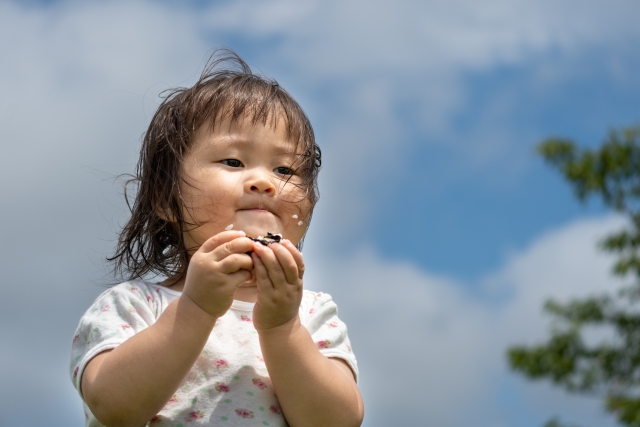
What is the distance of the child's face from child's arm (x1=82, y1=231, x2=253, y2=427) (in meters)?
0.26

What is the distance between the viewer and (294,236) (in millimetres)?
2297

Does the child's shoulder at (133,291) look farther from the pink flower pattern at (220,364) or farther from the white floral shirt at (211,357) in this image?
the pink flower pattern at (220,364)

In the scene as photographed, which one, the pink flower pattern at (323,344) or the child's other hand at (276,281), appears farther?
the pink flower pattern at (323,344)

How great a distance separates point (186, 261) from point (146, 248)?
0.21 meters

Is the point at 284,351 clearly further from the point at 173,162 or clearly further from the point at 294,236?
the point at 173,162

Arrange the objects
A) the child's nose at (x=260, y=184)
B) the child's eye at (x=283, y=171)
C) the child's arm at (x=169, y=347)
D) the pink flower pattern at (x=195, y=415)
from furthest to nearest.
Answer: the child's eye at (x=283, y=171) → the child's nose at (x=260, y=184) → the pink flower pattern at (x=195, y=415) → the child's arm at (x=169, y=347)

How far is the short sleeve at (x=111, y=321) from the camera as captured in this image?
201cm

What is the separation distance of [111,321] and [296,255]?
52 centimetres

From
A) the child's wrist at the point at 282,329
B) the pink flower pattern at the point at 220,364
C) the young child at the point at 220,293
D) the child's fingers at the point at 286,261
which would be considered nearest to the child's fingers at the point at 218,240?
the young child at the point at 220,293

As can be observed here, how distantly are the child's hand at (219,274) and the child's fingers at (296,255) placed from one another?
8 centimetres

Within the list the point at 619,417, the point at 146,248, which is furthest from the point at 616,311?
the point at 146,248

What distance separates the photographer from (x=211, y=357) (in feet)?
6.85

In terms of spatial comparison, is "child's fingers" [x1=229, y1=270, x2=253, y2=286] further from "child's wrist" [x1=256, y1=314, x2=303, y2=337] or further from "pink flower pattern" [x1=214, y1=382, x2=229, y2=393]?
"pink flower pattern" [x1=214, y1=382, x2=229, y2=393]

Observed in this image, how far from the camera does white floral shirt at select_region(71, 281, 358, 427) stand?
2.01 metres
